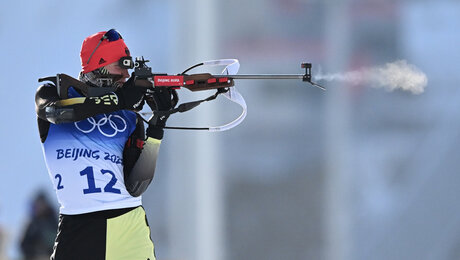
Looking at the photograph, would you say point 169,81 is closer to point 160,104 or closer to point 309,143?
point 160,104

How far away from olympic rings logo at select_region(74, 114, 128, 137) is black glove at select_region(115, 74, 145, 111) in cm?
13

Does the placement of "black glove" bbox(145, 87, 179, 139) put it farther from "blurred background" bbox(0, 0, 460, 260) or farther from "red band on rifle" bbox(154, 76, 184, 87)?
"blurred background" bbox(0, 0, 460, 260)

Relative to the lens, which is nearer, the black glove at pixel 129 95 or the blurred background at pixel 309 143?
the black glove at pixel 129 95

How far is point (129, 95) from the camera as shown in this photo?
3916 millimetres

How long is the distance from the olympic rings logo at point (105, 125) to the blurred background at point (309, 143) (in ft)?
15.6

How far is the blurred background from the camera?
29.6 feet

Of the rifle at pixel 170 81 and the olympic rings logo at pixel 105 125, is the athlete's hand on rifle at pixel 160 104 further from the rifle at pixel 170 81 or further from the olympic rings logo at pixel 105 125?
the olympic rings logo at pixel 105 125

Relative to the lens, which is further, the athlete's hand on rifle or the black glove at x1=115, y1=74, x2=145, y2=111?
the athlete's hand on rifle

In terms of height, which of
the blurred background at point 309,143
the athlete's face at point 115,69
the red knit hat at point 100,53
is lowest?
the blurred background at point 309,143

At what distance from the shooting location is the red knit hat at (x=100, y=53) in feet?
13.3

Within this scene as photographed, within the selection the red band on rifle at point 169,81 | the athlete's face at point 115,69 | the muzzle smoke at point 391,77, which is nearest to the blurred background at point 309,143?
the muzzle smoke at point 391,77

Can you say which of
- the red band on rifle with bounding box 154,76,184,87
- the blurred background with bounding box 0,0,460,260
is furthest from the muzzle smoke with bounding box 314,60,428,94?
the blurred background with bounding box 0,0,460,260

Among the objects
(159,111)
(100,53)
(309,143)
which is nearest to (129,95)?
(159,111)

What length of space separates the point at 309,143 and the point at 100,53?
5.82m
